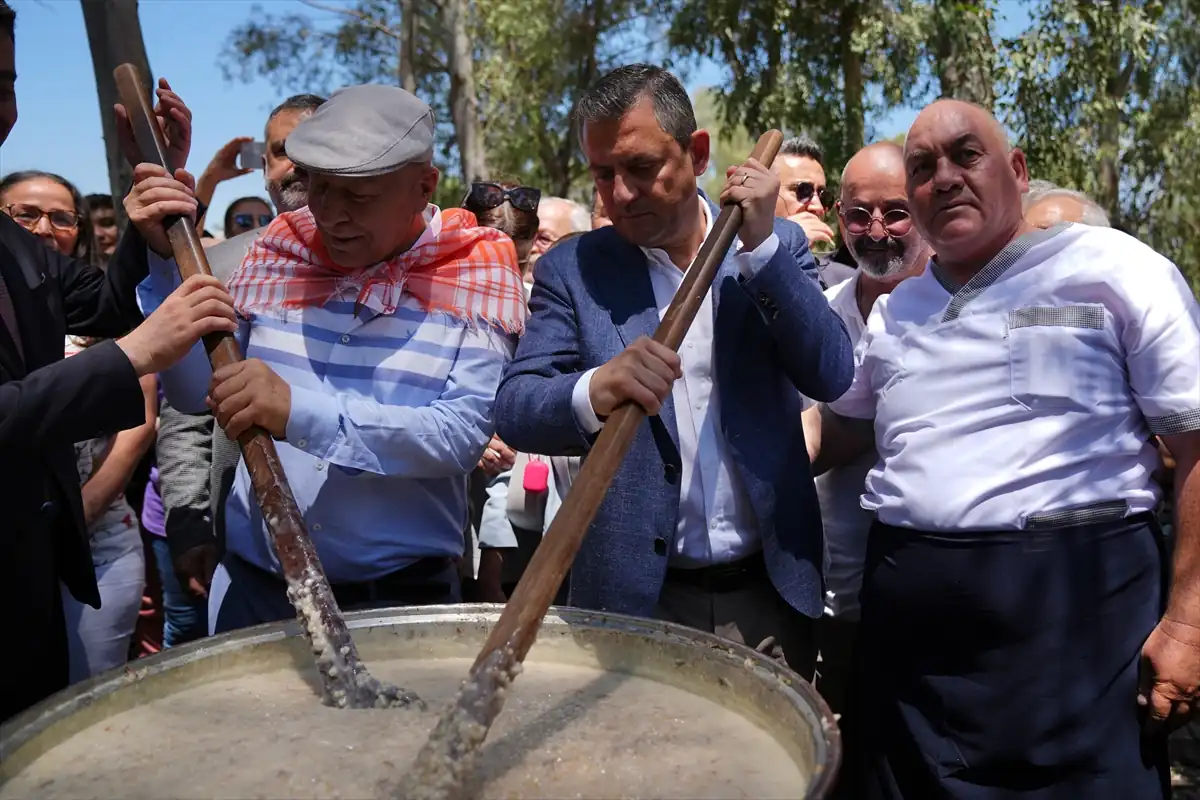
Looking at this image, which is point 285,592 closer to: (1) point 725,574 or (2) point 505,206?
(1) point 725,574

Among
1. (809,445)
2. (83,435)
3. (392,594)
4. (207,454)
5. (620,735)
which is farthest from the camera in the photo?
(207,454)

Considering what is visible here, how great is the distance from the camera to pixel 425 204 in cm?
253

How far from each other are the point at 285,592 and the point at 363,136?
37.9 inches

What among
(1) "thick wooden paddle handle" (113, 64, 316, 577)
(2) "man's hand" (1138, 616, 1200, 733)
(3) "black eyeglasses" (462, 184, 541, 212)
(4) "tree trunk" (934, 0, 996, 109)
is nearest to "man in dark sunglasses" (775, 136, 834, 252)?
(3) "black eyeglasses" (462, 184, 541, 212)

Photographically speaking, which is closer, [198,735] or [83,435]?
[198,735]

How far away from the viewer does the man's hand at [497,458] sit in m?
3.97

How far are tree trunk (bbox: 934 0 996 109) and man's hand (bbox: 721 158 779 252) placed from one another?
11.0 meters

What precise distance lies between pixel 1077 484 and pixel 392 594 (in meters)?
1.42

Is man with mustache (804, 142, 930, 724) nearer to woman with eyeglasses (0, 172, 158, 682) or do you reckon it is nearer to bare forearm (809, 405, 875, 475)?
bare forearm (809, 405, 875, 475)

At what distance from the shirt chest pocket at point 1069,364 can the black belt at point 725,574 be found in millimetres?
641

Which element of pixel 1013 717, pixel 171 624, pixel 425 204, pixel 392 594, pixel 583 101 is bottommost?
pixel 171 624

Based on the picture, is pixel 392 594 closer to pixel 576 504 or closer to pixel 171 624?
pixel 576 504

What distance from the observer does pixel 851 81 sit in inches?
535

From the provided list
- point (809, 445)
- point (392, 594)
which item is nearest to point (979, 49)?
point (809, 445)
